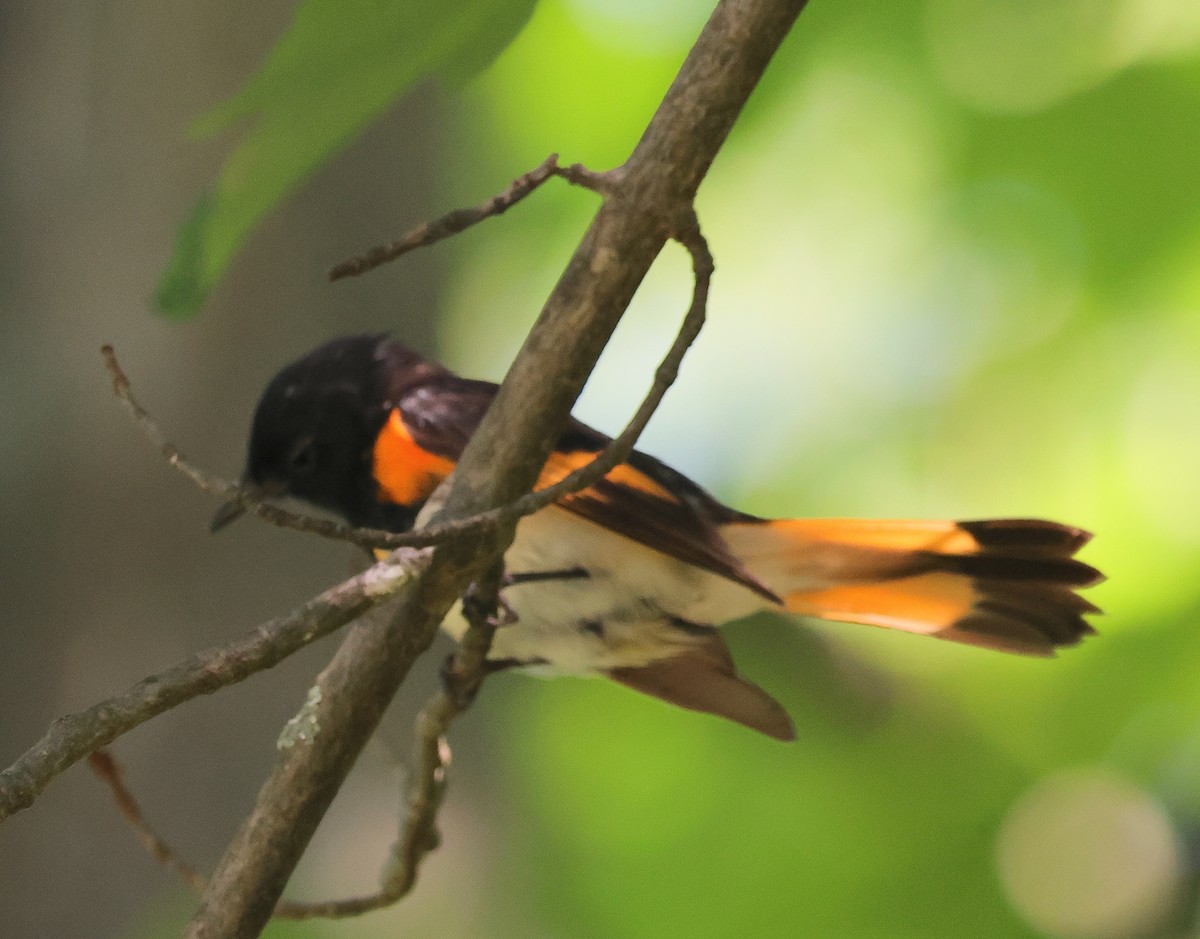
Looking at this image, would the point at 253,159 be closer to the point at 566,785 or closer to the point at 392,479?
the point at 392,479

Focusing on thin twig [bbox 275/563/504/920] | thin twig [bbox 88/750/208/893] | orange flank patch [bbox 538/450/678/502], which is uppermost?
orange flank patch [bbox 538/450/678/502]

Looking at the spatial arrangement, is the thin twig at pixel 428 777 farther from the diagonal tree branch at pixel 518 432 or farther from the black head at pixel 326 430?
the black head at pixel 326 430

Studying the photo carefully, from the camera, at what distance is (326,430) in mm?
2113

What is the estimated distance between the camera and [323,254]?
3199 mm

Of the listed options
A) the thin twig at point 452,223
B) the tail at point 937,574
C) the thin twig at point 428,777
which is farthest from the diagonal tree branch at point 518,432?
the tail at point 937,574

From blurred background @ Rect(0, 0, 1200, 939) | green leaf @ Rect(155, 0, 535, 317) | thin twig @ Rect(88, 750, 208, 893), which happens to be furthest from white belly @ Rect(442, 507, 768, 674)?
green leaf @ Rect(155, 0, 535, 317)

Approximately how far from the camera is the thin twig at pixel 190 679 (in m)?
0.79

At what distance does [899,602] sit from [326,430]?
0.99 metres

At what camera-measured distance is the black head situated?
210cm

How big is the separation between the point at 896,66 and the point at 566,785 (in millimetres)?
1874

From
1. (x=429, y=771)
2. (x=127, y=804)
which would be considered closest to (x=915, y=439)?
(x=429, y=771)

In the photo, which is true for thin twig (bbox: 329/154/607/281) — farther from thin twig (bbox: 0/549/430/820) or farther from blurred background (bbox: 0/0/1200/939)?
blurred background (bbox: 0/0/1200/939)

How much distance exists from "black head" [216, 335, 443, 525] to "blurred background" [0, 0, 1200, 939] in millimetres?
774

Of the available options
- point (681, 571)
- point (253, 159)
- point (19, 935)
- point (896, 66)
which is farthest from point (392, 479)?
point (19, 935)
